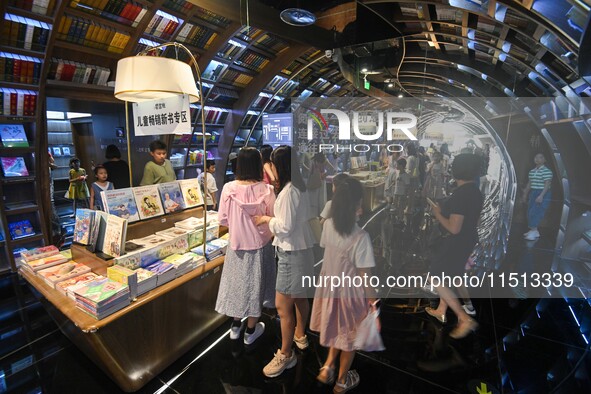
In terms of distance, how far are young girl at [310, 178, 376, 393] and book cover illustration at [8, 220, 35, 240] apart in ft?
12.2

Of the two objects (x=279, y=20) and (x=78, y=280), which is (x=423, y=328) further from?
(x=279, y=20)

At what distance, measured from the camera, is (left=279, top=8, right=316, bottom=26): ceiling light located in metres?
2.35

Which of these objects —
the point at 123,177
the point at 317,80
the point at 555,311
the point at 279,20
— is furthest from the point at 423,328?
the point at 123,177

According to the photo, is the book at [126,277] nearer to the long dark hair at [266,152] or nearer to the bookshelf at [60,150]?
the long dark hair at [266,152]

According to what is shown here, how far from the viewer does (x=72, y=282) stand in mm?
1920

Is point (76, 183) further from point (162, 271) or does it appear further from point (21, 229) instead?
point (162, 271)

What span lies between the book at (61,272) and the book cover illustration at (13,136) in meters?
1.99

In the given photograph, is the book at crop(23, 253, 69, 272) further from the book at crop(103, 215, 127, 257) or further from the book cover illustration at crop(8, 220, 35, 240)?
the book cover illustration at crop(8, 220, 35, 240)

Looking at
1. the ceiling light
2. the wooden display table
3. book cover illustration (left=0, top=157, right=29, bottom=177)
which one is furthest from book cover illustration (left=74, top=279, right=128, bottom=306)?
book cover illustration (left=0, top=157, right=29, bottom=177)

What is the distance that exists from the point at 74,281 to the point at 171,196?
91cm

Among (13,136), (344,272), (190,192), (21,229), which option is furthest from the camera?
(21,229)

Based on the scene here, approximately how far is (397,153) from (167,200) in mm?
1885

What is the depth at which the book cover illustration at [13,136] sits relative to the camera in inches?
A: 123

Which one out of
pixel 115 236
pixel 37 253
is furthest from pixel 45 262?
pixel 115 236
